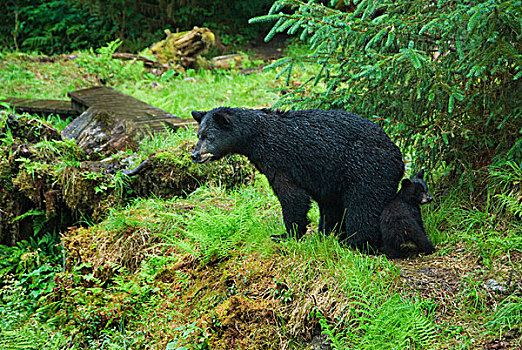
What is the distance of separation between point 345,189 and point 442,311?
128 cm

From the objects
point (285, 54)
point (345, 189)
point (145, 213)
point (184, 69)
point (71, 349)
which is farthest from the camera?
point (285, 54)

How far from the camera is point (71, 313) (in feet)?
17.6

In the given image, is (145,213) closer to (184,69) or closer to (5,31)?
(184,69)

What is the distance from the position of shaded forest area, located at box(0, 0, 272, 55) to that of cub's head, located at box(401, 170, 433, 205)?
14.3 m

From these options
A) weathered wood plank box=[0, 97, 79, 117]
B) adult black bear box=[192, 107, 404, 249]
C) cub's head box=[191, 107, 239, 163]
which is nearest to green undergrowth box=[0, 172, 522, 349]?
adult black bear box=[192, 107, 404, 249]

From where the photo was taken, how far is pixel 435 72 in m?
4.90

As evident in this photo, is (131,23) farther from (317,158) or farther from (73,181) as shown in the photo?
(317,158)

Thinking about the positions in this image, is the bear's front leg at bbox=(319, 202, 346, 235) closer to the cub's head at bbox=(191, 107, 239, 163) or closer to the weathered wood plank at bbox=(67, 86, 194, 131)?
the cub's head at bbox=(191, 107, 239, 163)

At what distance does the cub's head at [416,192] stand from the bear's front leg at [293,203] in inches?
33.6

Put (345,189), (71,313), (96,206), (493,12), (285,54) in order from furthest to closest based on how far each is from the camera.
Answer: (285,54), (96,206), (71,313), (345,189), (493,12)

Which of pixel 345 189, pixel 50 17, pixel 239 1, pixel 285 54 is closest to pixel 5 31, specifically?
pixel 50 17

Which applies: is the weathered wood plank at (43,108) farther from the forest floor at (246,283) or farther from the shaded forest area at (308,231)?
the forest floor at (246,283)

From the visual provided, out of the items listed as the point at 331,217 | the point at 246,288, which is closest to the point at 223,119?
the point at 331,217

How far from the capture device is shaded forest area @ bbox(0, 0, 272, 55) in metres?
18.4
